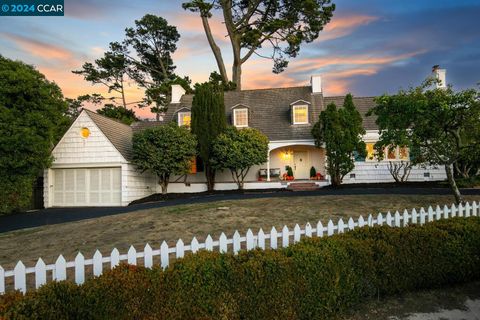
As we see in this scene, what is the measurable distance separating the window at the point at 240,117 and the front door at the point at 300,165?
15.9 feet

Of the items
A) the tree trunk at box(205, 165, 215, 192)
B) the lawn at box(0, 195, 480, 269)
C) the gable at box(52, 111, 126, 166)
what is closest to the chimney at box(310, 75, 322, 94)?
the tree trunk at box(205, 165, 215, 192)

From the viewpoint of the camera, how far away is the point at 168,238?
8523 mm

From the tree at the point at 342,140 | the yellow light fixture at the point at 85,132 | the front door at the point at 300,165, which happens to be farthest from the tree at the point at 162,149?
the tree at the point at 342,140

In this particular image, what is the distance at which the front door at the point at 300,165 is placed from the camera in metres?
26.2

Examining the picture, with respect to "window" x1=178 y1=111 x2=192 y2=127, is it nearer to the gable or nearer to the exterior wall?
the gable

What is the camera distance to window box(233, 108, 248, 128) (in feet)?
85.2

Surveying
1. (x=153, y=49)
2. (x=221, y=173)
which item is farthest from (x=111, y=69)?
(x=221, y=173)

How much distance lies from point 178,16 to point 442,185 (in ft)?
101

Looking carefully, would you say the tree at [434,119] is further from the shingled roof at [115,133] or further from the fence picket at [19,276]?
the shingled roof at [115,133]

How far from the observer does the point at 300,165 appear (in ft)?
86.3

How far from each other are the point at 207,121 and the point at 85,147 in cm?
A: 818

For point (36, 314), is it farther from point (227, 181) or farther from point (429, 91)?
point (227, 181)

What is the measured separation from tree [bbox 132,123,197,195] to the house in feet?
3.69

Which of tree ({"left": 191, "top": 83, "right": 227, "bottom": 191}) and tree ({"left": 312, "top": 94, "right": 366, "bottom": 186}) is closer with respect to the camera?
tree ({"left": 312, "top": 94, "right": 366, "bottom": 186})
